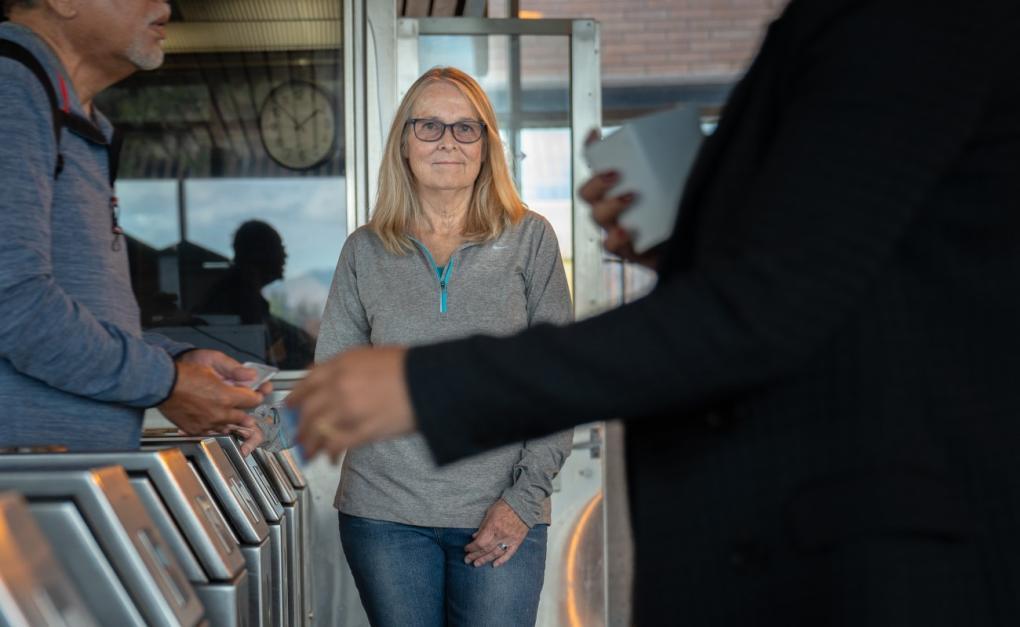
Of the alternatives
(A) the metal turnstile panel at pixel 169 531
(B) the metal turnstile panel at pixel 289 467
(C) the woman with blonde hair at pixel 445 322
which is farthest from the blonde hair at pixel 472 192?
(A) the metal turnstile panel at pixel 169 531

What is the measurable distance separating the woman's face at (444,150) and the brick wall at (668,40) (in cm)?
655

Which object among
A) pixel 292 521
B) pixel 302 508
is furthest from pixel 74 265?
pixel 302 508

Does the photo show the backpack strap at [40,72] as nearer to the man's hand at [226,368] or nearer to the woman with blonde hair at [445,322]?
→ the man's hand at [226,368]

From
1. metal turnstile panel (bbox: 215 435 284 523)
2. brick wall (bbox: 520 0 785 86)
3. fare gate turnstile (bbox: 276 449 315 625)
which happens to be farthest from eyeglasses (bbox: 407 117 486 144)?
brick wall (bbox: 520 0 785 86)

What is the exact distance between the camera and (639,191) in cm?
103

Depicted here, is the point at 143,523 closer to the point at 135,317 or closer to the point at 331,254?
the point at 135,317

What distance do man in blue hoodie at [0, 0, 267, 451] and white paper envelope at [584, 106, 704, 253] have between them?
0.97 meters

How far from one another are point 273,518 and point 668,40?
7236mm

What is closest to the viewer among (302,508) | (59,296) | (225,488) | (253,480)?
(59,296)

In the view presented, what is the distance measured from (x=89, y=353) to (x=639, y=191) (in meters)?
1.00

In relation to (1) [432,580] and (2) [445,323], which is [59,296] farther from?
(1) [432,580]

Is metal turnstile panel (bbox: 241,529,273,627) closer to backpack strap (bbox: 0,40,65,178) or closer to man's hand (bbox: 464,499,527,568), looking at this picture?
man's hand (bbox: 464,499,527,568)

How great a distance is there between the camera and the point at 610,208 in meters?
1.05

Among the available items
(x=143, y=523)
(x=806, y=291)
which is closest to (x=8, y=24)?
(x=143, y=523)
